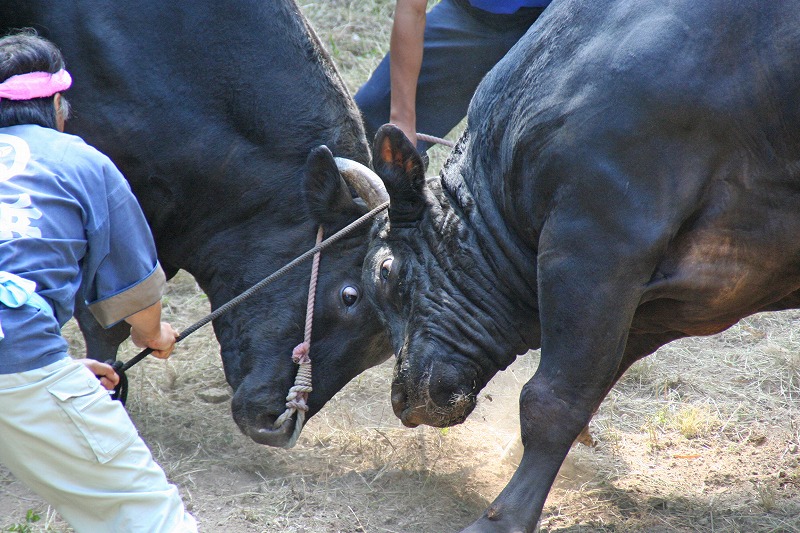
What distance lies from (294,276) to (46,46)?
5.49 feet

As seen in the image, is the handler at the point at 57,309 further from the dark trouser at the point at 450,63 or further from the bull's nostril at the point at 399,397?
the dark trouser at the point at 450,63

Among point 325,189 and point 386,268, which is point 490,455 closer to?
point 386,268

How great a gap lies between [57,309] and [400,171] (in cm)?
146

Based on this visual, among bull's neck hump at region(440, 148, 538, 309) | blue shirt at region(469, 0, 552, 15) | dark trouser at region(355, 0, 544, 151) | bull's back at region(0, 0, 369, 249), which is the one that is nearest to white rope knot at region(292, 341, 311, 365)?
bull's back at region(0, 0, 369, 249)

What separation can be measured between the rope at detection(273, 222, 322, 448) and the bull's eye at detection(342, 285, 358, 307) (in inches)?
5.4

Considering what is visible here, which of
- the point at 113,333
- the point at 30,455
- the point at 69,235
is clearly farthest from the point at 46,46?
the point at 113,333

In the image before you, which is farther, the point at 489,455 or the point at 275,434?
the point at 489,455

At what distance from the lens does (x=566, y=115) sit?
3.36m

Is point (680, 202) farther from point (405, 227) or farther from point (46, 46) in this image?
point (46, 46)

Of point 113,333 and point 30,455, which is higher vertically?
point 30,455

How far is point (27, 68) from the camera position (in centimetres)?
331

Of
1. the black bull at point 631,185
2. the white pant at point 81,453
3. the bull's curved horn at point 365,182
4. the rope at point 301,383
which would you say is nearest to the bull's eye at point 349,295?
the rope at point 301,383

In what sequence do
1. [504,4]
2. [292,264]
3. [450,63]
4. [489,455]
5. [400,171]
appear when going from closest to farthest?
1. [400,171]
2. [292,264]
3. [489,455]
4. [504,4]
5. [450,63]

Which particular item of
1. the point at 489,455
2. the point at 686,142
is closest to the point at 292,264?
the point at 489,455
